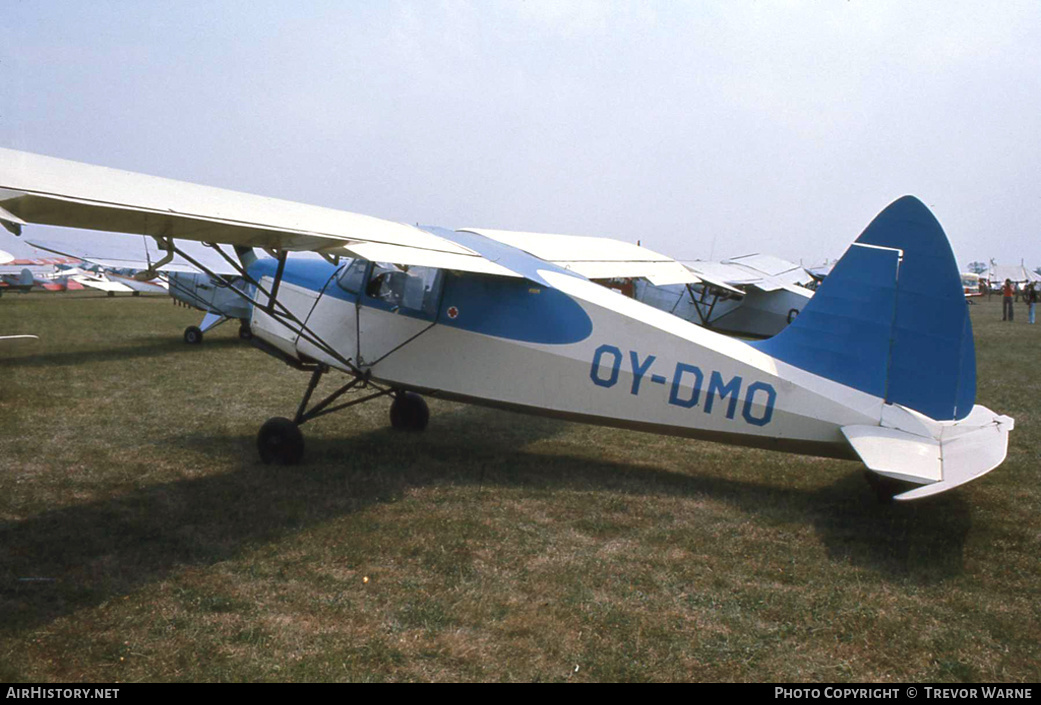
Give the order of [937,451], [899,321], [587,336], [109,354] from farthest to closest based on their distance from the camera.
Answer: [109,354] → [587,336] → [899,321] → [937,451]

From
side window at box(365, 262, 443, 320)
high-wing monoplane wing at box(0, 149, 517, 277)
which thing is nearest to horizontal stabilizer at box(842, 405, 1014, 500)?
high-wing monoplane wing at box(0, 149, 517, 277)

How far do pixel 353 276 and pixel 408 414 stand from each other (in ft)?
5.46

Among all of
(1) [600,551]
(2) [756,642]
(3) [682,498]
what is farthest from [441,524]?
(2) [756,642]

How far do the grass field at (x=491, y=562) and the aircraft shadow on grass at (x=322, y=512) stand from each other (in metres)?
0.02

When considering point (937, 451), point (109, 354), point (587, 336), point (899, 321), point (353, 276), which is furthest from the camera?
point (109, 354)

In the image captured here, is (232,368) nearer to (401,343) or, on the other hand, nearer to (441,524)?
(401,343)

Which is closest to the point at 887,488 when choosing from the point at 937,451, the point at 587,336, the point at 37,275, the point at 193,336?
the point at 937,451

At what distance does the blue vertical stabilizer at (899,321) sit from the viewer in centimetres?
466

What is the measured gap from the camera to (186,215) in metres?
4.04

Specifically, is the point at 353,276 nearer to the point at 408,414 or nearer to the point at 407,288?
the point at 407,288

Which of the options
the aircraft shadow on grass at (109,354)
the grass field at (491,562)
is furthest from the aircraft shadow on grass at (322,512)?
the aircraft shadow on grass at (109,354)

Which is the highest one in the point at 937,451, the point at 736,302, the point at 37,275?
the point at 736,302

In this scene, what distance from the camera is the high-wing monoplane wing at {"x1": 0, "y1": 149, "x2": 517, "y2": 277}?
140 inches

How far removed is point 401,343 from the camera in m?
6.19
